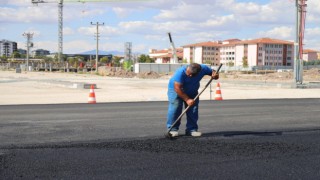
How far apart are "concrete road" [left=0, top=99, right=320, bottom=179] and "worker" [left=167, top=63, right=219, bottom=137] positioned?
0.32 metres

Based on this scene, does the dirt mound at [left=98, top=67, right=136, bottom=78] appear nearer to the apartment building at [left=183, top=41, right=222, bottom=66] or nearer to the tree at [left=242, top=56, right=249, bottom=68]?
the tree at [left=242, top=56, right=249, bottom=68]

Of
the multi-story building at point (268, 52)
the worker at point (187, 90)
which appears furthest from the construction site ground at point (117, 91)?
the multi-story building at point (268, 52)

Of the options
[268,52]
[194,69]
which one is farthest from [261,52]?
[194,69]

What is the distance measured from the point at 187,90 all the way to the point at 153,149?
153cm

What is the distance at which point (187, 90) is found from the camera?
8.22 meters

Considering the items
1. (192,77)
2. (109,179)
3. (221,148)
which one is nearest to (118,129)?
(192,77)

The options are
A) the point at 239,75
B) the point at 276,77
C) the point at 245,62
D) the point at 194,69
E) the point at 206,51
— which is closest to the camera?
the point at 194,69

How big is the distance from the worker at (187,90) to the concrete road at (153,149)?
0.32m

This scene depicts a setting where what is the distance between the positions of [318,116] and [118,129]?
5653mm

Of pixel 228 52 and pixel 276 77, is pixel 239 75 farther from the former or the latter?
pixel 228 52

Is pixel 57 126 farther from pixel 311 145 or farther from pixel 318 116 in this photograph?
pixel 318 116

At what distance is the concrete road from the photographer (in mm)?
5633

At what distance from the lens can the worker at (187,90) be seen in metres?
8.02

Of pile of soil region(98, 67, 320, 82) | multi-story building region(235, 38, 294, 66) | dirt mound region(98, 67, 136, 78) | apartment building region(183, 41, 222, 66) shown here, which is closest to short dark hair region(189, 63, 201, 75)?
pile of soil region(98, 67, 320, 82)
